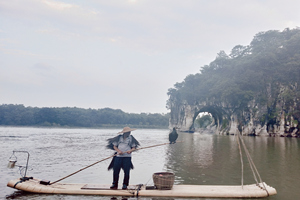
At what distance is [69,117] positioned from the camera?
10400 centimetres

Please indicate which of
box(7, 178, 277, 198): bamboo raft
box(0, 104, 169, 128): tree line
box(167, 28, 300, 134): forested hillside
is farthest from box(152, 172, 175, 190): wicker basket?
box(0, 104, 169, 128): tree line

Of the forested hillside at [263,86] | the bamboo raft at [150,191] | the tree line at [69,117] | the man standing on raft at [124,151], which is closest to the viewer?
the bamboo raft at [150,191]

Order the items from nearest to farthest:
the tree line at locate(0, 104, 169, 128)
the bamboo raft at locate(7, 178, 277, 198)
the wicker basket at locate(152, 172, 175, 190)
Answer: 1. the bamboo raft at locate(7, 178, 277, 198)
2. the wicker basket at locate(152, 172, 175, 190)
3. the tree line at locate(0, 104, 169, 128)

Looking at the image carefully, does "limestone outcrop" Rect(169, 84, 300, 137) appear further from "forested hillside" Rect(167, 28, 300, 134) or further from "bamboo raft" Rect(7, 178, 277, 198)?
"bamboo raft" Rect(7, 178, 277, 198)

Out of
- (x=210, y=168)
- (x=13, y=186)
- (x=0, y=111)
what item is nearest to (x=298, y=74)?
(x=210, y=168)

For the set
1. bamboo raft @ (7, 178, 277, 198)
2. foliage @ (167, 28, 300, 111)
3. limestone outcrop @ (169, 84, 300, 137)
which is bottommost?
bamboo raft @ (7, 178, 277, 198)

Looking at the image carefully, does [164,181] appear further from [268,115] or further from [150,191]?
[268,115]

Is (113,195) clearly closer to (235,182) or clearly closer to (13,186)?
(13,186)

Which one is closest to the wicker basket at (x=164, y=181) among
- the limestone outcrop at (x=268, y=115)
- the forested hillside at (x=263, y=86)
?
the limestone outcrop at (x=268, y=115)

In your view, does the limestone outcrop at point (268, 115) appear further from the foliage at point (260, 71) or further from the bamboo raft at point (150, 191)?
the bamboo raft at point (150, 191)

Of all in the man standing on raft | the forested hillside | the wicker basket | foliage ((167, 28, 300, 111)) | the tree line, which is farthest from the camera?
the tree line

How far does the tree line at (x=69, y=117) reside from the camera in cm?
9612

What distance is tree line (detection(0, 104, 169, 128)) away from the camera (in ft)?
315

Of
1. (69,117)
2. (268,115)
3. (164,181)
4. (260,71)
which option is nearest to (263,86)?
(260,71)
